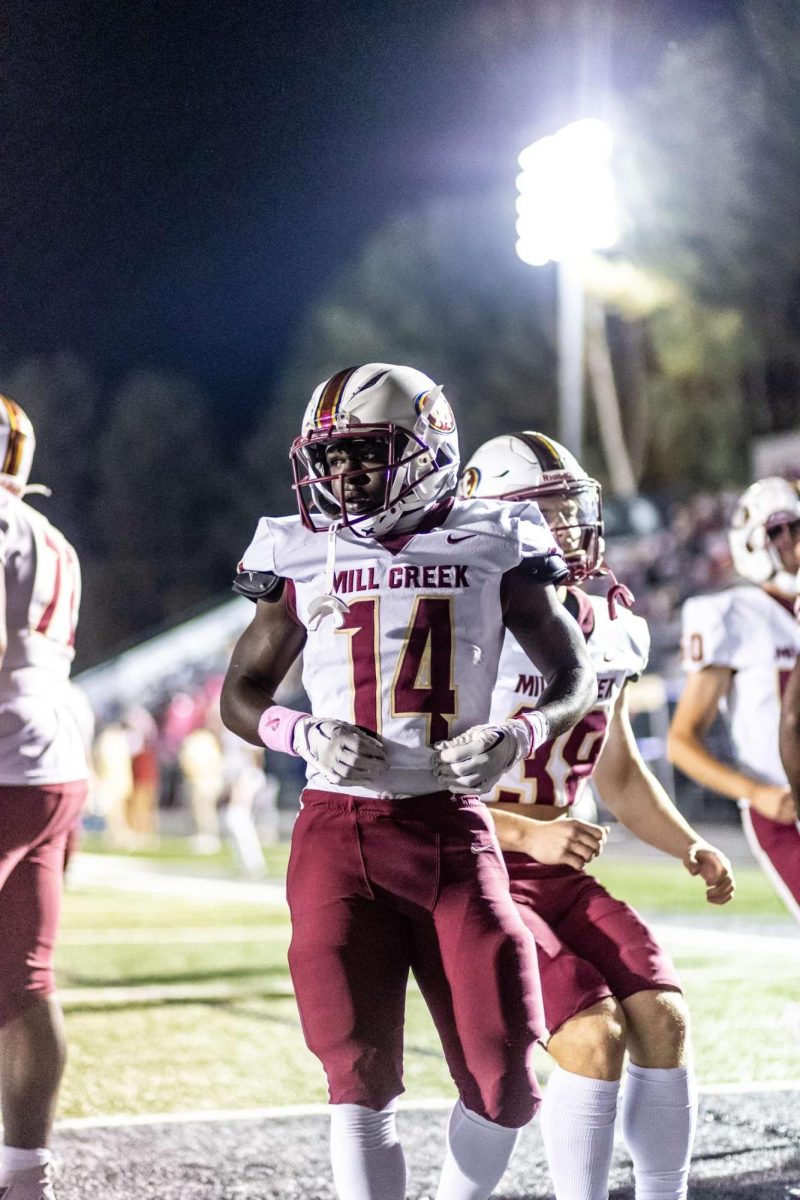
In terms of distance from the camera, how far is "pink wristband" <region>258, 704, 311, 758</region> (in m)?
2.51

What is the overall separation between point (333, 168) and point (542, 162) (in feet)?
18.7

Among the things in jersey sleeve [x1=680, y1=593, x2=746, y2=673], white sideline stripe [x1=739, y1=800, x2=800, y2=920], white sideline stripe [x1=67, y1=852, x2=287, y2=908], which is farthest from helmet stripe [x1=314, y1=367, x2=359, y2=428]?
white sideline stripe [x1=67, y1=852, x2=287, y2=908]

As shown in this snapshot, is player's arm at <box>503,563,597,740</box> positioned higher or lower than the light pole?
lower

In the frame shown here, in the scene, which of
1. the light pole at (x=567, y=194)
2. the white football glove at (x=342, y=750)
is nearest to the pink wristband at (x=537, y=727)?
the white football glove at (x=342, y=750)

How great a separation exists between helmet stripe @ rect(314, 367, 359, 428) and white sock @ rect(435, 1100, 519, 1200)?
4.04ft

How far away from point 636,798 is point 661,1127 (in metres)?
0.74

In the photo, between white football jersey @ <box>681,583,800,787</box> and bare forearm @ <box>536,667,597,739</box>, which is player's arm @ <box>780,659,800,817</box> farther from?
white football jersey @ <box>681,583,800,787</box>

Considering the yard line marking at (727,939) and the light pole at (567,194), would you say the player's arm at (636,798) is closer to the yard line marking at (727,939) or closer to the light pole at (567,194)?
the yard line marking at (727,939)

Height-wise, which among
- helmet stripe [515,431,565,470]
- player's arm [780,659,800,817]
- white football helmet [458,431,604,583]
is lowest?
player's arm [780,659,800,817]

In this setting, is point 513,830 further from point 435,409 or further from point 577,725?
point 435,409

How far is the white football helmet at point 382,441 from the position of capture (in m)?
2.61

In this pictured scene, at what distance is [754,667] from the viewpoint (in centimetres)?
409

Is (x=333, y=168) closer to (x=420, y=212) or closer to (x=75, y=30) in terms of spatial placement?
(x=75, y=30)

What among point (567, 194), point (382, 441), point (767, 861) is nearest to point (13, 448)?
→ point (382, 441)
